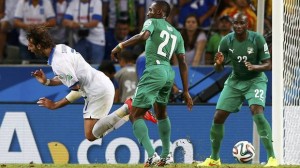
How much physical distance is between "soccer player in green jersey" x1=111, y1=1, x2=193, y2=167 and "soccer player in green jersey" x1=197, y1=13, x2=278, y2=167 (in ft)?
2.29

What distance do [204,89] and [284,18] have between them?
3.86 meters

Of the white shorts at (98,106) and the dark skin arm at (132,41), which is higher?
the dark skin arm at (132,41)

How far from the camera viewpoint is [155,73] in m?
15.2

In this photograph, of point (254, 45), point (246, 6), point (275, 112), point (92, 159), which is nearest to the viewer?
point (254, 45)

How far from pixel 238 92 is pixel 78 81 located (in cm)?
241

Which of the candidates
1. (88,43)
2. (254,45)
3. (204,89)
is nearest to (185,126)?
(204,89)

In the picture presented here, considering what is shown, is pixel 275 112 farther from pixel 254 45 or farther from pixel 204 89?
pixel 204 89

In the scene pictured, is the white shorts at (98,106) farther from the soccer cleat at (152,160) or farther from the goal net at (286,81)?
the goal net at (286,81)

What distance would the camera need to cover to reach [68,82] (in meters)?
14.8

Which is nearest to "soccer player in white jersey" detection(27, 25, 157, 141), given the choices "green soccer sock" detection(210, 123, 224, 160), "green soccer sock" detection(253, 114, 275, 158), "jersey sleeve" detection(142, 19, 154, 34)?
"jersey sleeve" detection(142, 19, 154, 34)

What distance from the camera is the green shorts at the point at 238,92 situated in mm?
15891

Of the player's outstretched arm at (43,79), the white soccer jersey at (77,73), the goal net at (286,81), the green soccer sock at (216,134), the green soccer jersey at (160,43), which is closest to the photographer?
the player's outstretched arm at (43,79)

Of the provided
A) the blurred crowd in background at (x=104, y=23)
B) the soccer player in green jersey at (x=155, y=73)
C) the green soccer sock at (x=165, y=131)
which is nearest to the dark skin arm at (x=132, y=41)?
the soccer player in green jersey at (x=155, y=73)

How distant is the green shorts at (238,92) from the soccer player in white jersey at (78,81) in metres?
1.48
